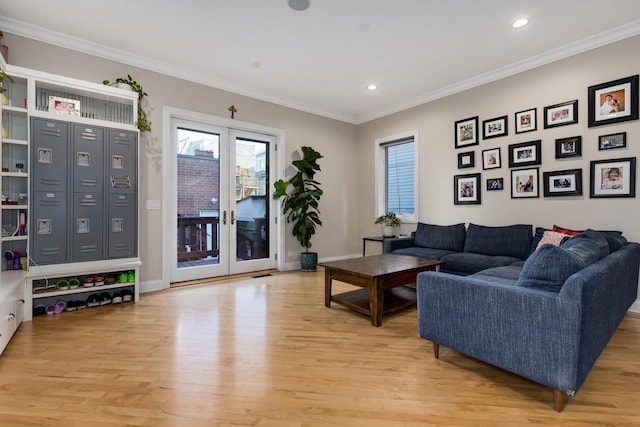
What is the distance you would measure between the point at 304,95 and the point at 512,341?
4.52 m

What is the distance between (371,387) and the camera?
1820 millimetres

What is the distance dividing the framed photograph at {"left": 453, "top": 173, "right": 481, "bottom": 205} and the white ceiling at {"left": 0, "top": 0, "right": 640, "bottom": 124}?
53.5 inches

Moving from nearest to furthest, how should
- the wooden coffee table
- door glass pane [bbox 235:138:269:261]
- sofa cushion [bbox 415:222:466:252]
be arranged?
the wooden coffee table → sofa cushion [bbox 415:222:466:252] → door glass pane [bbox 235:138:269:261]

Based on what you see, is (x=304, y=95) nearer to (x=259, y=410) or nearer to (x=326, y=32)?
(x=326, y=32)

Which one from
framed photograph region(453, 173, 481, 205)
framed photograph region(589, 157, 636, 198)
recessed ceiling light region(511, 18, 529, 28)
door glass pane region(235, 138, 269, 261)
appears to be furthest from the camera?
door glass pane region(235, 138, 269, 261)

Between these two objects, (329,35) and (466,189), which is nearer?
(329,35)

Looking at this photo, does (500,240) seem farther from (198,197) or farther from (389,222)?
(198,197)

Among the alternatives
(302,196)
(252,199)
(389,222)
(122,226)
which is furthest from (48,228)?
(389,222)

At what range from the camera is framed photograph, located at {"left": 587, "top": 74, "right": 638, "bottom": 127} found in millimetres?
3123

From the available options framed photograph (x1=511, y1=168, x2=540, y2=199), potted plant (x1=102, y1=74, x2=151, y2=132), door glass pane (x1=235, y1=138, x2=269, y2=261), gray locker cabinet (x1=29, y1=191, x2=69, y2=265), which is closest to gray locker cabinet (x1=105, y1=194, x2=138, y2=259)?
gray locker cabinet (x1=29, y1=191, x2=69, y2=265)

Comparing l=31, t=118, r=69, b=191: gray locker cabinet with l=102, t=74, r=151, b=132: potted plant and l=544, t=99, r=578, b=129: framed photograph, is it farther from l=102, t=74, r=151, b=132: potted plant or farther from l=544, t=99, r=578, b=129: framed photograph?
l=544, t=99, r=578, b=129: framed photograph

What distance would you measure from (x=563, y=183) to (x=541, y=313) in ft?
9.22

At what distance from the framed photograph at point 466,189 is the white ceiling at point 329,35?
136cm

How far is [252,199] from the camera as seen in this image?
16.6 ft
